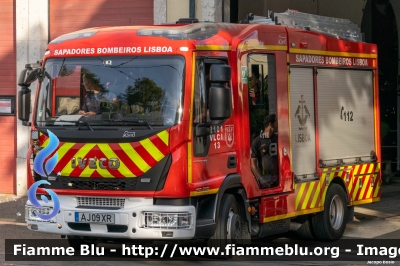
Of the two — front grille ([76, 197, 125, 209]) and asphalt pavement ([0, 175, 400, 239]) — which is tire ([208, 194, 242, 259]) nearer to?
front grille ([76, 197, 125, 209])

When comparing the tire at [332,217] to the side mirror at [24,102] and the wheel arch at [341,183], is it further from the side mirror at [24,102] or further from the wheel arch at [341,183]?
the side mirror at [24,102]

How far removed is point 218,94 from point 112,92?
1238 millimetres

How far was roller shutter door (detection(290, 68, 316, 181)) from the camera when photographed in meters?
11.7

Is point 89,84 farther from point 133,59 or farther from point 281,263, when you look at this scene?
point 281,263

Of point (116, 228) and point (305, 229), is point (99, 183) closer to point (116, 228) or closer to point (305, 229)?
point (116, 228)

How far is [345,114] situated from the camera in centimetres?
1302

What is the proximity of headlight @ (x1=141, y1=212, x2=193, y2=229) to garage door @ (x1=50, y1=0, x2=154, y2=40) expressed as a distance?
7771 millimetres

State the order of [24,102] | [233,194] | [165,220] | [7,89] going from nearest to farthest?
[165,220]
[24,102]
[233,194]
[7,89]

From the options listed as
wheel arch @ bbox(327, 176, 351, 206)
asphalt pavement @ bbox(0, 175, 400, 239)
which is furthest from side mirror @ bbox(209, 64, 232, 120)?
asphalt pavement @ bbox(0, 175, 400, 239)

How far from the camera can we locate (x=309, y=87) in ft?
39.8

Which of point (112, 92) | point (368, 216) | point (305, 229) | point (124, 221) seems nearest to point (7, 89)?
point (368, 216)

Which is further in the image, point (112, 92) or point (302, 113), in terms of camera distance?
point (302, 113)

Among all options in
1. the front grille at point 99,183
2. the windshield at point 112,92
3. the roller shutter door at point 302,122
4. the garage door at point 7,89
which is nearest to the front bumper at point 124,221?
the front grille at point 99,183

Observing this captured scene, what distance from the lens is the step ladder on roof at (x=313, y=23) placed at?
39.7 feet
